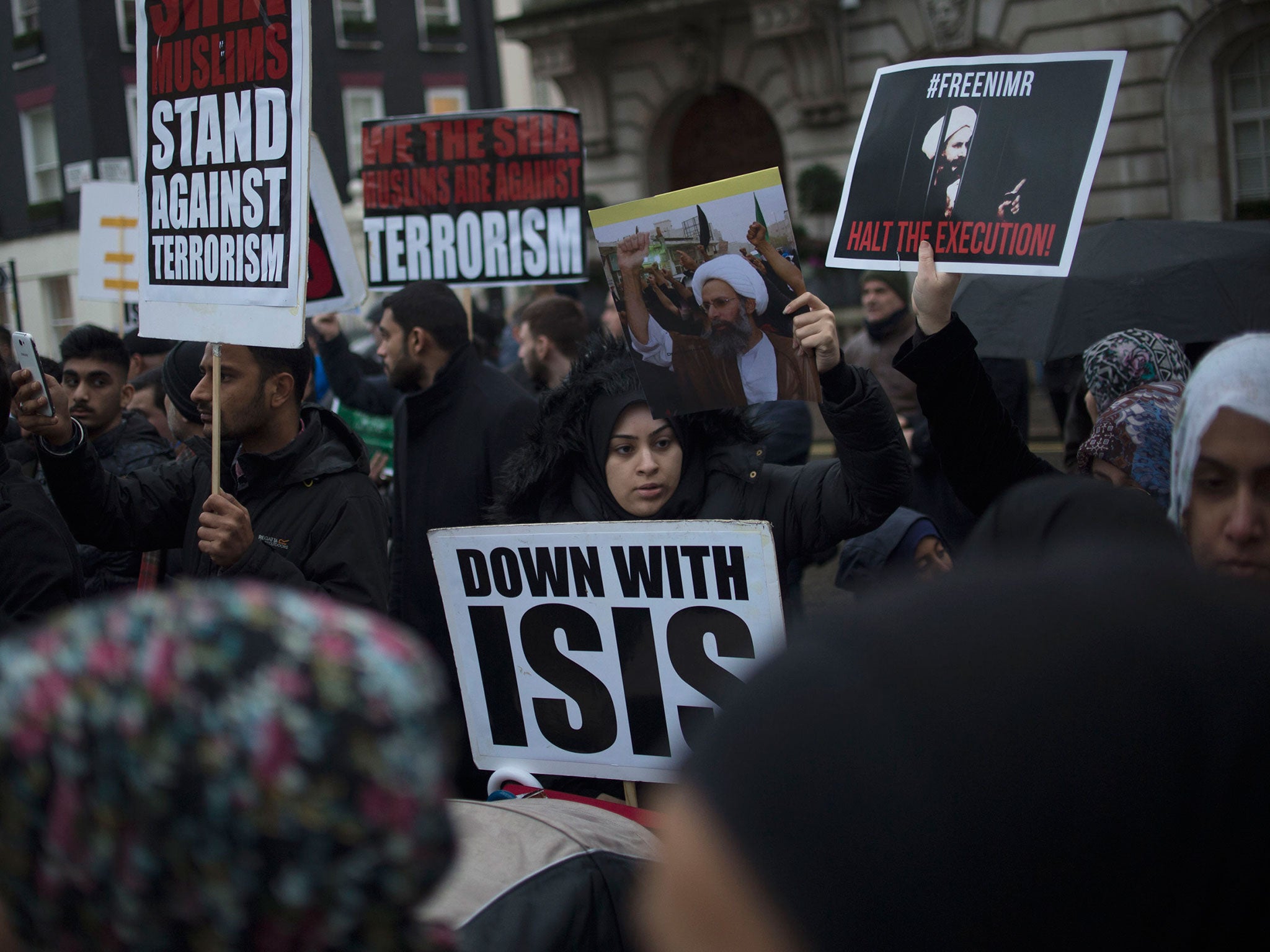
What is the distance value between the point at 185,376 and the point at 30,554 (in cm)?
139

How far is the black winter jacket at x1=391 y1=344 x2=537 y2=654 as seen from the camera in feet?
14.3

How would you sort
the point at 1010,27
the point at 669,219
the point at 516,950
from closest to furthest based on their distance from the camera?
the point at 516,950, the point at 669,219, the point at 1010,27

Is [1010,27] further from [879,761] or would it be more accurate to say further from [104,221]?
[879,761]

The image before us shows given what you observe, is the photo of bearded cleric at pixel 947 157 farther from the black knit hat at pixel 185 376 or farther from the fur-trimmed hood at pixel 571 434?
the black knit hat at pixel 185 376

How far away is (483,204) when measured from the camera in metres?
5.82

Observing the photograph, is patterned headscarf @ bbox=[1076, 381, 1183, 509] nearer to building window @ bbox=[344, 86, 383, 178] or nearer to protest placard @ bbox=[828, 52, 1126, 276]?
protest placard @ bbox=[828, 52, 1126, 276]

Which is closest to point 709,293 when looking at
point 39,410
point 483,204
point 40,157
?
point 39,410

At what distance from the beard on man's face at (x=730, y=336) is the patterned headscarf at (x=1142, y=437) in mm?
821

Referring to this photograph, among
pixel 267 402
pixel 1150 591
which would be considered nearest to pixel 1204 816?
pixel 1150 591

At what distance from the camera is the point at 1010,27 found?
14531 mm

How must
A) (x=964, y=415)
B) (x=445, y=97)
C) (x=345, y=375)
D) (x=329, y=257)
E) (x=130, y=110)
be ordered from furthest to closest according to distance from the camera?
(x=445, y=97) → (x=130, y=110) → (x=345, y=375) → (x=329, y=257) → (x=964, y=415)

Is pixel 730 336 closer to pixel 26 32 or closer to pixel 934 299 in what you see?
pixel 934 299

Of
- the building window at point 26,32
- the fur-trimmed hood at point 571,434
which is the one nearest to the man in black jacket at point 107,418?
the fur-trimmed hood at point 571,434

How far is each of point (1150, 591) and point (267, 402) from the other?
279 cm
